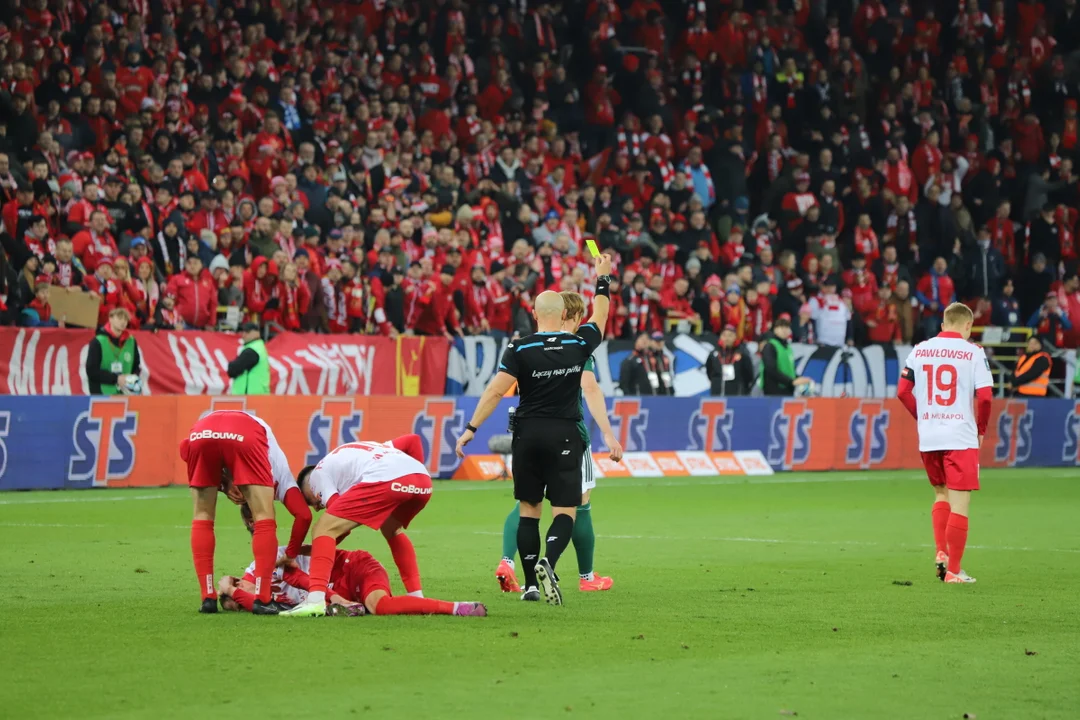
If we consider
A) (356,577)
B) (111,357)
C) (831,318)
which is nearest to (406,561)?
(356,577)

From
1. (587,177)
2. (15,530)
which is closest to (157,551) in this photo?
(15,530)

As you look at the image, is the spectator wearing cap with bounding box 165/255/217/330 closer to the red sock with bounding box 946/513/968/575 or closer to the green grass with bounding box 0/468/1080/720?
the green grass with bounding box 0/468/1080/720

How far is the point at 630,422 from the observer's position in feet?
82.5

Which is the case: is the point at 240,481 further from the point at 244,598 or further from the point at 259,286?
the point at 259,286

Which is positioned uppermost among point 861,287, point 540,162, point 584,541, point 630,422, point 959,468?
point 540,162

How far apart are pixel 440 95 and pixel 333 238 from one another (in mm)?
6249

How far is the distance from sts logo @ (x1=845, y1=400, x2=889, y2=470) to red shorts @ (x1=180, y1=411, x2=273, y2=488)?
1909cm

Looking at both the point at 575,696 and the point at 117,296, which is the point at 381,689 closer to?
the point at 575,696

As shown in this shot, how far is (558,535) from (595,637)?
1.62 m

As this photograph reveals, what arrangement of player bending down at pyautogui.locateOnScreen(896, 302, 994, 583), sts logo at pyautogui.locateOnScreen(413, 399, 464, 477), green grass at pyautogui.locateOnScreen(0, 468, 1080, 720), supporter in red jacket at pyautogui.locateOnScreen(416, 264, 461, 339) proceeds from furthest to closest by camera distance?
supporter in red jacket at pyautogui.locateOnScreen(416, 264, 461, 339), sts logo at pyautogui.locateOnScreen(413, 399, 464, 477), player bending down at pyautogui.locateOnScreen(896, 302, 994, 583), green grass at pyautogui.locateOnScreen(0, 468, 1080, 720)

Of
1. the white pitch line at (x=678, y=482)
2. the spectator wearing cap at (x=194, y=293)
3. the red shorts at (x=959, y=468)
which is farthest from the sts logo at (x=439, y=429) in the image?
the red shorts at (x=959, y=468)

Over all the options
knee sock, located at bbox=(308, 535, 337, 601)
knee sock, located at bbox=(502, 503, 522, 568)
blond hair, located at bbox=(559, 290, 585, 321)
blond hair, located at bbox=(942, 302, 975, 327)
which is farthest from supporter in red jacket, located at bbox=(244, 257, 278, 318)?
knee sock, located at bbox=(308, 535, 337, 601)

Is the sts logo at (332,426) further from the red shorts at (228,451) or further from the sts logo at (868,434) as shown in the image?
the red shorts at (228,451)

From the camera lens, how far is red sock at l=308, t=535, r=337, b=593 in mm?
9469
